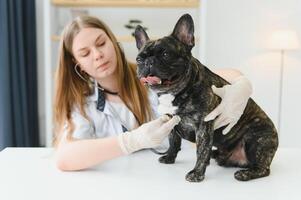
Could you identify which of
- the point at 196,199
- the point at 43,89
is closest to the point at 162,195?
the point at 196,199

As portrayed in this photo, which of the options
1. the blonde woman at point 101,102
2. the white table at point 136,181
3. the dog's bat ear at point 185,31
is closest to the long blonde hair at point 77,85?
the blonde woman at point 101,102

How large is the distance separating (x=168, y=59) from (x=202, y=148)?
246mm

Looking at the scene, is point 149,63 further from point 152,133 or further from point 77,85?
point 77,85

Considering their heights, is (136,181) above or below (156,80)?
below

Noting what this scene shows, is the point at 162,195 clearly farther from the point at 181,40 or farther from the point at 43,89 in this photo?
the point at 43,89

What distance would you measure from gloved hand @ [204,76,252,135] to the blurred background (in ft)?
5.61

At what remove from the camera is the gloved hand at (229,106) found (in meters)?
0.88

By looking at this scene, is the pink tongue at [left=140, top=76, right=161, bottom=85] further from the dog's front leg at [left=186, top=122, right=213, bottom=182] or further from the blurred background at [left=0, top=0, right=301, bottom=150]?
the blurred background at [left=0, top=0, right=301, bottom=150]

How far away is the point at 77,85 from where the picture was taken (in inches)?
49.9

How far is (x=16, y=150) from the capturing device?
3.75 feet

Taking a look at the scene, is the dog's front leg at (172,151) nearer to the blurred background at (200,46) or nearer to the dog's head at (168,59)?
the dog's head at (168,59)

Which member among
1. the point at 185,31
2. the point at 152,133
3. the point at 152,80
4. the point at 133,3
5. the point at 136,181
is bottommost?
the point at 136,181

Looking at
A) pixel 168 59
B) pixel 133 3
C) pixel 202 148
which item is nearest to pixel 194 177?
pixel 202 148

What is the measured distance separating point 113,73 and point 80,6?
5.54 ft
